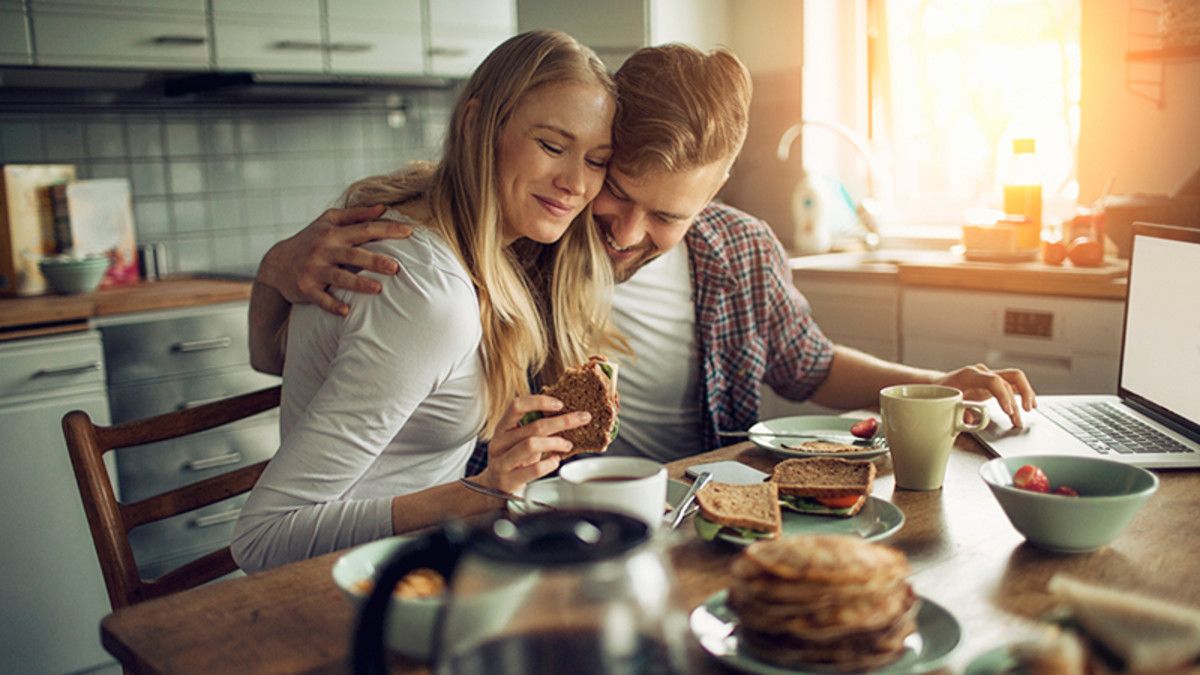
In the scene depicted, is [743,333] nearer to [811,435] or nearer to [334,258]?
[811,435]

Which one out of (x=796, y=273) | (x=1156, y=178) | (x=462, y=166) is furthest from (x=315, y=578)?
(x=1156, y=178)

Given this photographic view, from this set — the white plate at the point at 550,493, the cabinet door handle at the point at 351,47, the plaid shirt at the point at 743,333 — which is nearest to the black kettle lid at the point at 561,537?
the white plate at the point at 550,493

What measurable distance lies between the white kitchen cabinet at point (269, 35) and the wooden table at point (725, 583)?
2.34 m

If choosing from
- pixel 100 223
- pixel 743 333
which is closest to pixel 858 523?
pixel 743 333

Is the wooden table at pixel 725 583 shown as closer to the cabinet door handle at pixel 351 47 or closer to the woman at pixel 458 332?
the woman at pixel 458 332

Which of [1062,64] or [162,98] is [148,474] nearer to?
[162,98]

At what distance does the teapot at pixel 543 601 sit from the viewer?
56cm

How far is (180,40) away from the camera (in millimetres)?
2898

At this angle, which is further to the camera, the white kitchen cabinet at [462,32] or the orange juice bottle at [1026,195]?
the white kitchen cabinet at [462,32]

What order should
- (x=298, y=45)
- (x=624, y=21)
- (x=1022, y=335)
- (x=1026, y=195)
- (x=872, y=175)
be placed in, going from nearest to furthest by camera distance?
(x=1022, y=335) → (x=1026, y=195) → (x=298, y=45) → (x=624, y=21) → (x=872, y=175)

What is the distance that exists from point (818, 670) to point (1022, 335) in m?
2.24

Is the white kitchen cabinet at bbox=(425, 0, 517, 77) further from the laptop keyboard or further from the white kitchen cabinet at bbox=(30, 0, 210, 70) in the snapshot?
the laptop keyboard

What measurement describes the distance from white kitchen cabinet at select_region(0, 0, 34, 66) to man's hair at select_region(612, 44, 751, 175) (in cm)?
191

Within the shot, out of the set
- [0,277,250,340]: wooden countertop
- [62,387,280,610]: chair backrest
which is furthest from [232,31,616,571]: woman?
[0,277,250,340]: wooden countertop
